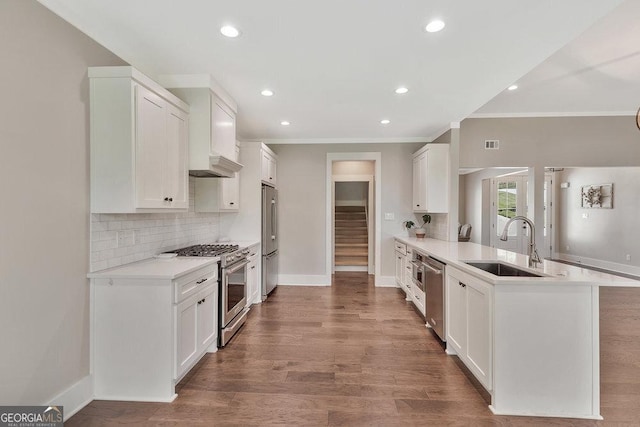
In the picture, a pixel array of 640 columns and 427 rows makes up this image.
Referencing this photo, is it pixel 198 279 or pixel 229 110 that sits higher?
pixel 229 110

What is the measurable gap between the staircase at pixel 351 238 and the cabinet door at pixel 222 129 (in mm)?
4125

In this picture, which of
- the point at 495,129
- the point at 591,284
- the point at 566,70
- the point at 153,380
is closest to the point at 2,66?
the point at 153,380

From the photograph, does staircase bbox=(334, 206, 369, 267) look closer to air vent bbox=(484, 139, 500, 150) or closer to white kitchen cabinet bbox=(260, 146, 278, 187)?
white kitchen cabinet bbox=(260, 146, 278, 187)

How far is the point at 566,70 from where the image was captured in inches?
125

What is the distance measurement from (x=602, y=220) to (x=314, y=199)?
700cm

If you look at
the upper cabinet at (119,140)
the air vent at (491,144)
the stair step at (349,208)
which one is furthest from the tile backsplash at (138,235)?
the stair step at (349,208)

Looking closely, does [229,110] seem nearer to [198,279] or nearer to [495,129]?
[198,279]

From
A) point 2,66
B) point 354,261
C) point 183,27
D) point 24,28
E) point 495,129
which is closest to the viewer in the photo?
point 2,66

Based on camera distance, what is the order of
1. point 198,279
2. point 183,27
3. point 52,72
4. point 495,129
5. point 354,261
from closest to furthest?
1. point 52,72
2. point 183,27
3. point 198,279
4. point 495,129
5. point 354,261

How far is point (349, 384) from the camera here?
2.18 meters

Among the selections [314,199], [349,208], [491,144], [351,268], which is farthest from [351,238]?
[491,144]

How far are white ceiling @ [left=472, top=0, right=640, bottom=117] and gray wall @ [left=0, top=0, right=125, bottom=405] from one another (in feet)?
13.2

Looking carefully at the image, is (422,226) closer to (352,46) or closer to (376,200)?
(376,200)

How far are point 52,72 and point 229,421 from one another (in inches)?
97.6
